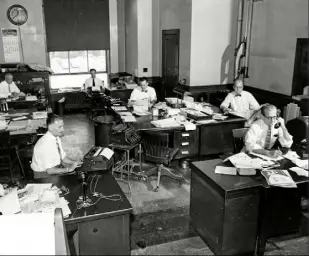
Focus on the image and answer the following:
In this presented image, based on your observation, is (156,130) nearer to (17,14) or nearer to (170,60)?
(170,60)

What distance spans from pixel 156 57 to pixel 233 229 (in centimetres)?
723

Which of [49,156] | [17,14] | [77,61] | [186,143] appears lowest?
[186,143]

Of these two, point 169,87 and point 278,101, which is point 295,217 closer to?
point 278,101

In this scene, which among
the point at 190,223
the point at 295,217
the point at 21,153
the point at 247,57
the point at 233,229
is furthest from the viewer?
the point at 247,57

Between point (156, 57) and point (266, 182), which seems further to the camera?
point (156, 57)

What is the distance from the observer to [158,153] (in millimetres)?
4680

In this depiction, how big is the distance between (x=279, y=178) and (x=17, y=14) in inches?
334

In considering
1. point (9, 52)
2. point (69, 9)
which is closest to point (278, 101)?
point (69, 9)

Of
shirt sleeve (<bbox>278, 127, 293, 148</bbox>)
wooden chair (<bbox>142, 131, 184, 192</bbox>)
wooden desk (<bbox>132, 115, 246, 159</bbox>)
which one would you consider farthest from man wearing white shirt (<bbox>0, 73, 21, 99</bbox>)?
shirt sleeve (<bbox>278, 127, 293, 148</bbox>)

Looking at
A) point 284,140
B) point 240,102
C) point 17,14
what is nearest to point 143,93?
point 240,102

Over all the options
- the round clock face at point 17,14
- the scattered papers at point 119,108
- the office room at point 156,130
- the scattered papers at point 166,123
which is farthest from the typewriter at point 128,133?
the round clock face at point 17,14

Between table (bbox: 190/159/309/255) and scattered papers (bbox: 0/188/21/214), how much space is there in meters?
1.71

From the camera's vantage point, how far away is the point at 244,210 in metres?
3.21

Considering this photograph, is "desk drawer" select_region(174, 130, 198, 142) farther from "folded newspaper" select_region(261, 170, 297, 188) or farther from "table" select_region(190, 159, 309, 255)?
"folded newspaper" select_region(261, 170, 297, 188)
